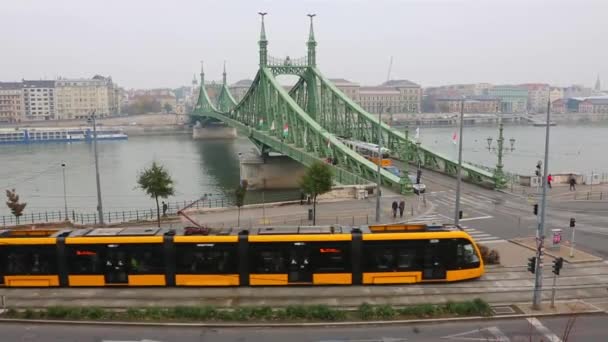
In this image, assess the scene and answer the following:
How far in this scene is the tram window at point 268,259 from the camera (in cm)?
1830

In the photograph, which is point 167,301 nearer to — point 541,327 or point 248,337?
point 248,337

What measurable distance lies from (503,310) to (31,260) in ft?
49.5

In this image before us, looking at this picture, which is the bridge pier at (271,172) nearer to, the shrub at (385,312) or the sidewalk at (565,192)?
the sidewalk at (565,192)

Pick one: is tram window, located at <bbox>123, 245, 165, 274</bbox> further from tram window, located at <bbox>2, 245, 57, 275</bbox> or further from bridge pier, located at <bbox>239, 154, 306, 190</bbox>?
bridge pier, located at <bbox>239, 154, 306, 190</bbox>

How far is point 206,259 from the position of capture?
1856 centimetres

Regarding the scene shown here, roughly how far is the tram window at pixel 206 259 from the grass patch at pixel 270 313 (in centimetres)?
262

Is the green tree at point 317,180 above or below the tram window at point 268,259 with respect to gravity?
above

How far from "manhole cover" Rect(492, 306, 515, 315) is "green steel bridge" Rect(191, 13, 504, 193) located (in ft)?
77.6

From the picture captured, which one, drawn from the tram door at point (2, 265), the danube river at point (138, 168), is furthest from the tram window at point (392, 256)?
the danube river at point (138, 168)

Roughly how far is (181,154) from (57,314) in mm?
89859

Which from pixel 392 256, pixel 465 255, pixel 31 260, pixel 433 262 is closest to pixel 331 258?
pixel 392 256

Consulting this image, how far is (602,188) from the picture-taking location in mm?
40125

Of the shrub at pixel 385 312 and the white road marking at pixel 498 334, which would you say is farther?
the shrub at pixel 385 312

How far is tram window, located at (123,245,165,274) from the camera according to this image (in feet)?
60.6
